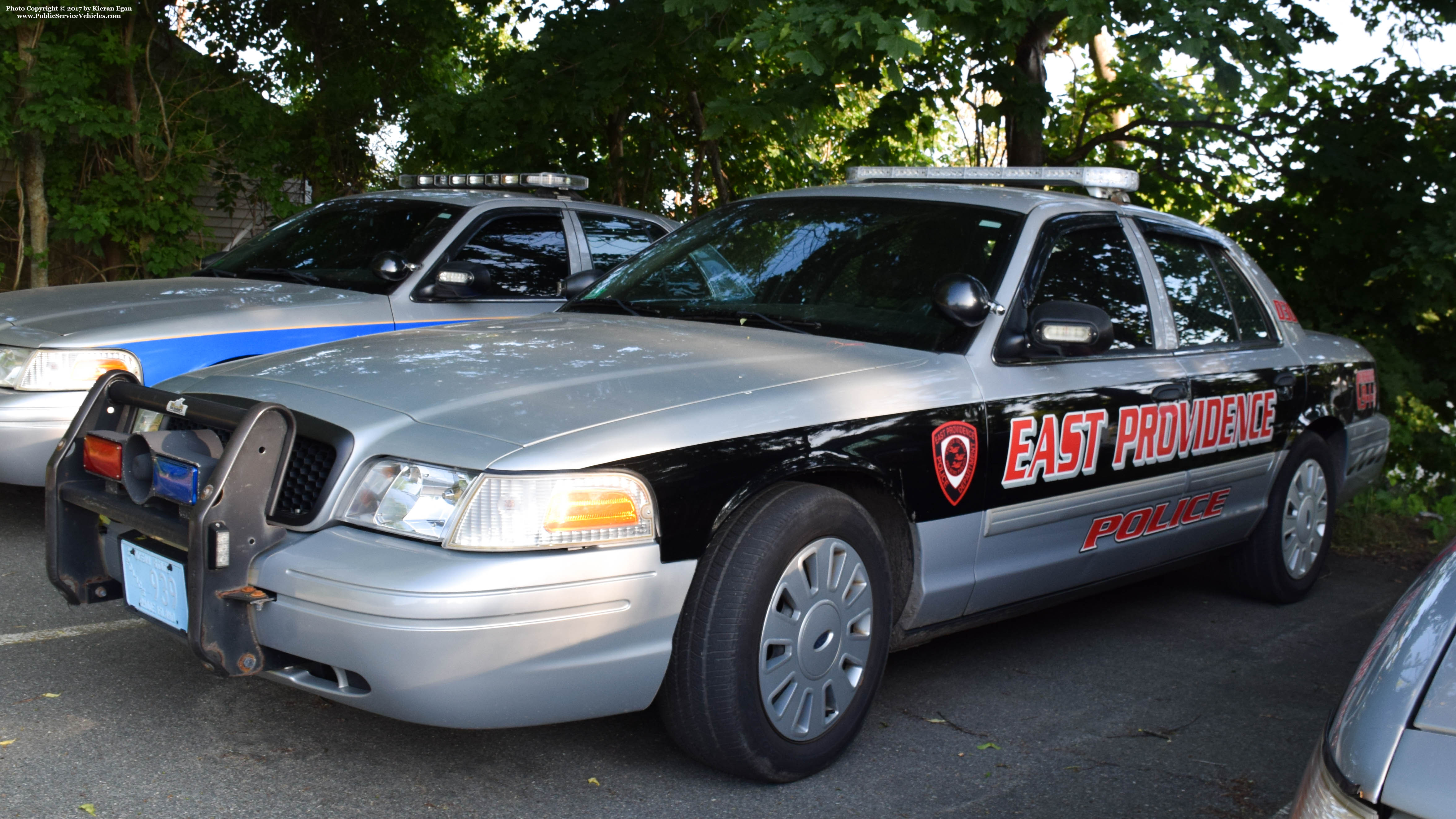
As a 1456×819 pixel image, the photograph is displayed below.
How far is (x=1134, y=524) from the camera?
429cm

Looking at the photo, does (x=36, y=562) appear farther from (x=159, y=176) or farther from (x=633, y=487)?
(x=159, y=176)

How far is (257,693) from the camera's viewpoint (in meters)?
3.58

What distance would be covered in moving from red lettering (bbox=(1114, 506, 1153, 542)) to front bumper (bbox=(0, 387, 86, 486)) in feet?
12.6

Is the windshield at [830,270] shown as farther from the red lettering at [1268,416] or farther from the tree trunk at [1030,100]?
the tree trunk at [1030,100]

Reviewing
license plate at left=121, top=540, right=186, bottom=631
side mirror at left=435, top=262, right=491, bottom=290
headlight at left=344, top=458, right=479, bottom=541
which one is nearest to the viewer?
headlight at left=344, top=458, right=479, bottom=541

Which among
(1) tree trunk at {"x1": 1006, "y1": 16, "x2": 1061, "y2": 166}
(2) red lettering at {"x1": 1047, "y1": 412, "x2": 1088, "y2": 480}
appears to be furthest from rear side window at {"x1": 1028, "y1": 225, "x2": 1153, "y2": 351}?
(1) tree trunk at {"x1": 1006, "y1": 16, "x2": 1061, "y2": 166}

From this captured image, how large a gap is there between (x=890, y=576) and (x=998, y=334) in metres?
0.84

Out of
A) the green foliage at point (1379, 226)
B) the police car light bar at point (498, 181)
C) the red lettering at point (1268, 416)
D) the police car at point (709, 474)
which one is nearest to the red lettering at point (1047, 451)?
the police car at point (709, 474)

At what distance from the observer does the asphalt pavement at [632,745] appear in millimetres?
3012

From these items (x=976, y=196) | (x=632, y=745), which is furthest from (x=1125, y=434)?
(x=632, y=745)

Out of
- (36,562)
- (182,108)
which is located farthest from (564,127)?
(36,562)

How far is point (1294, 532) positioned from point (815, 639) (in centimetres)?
301

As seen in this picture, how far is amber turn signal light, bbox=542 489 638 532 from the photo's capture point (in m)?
2.77

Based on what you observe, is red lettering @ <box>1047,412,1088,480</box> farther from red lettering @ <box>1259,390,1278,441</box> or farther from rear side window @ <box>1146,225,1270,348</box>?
red lettering @ <box>1259,390,1278,441</box>
